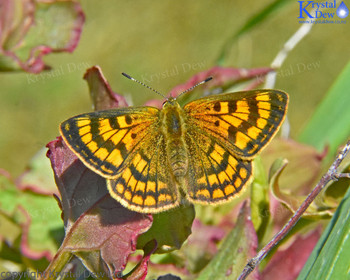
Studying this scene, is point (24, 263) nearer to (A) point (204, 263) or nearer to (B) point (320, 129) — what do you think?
(A) point (204, 263)

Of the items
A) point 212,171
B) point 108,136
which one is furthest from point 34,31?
point 212,171

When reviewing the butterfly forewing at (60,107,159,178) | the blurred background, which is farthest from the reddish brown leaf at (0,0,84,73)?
the blurred background

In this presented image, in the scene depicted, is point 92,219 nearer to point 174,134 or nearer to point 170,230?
point 170,230

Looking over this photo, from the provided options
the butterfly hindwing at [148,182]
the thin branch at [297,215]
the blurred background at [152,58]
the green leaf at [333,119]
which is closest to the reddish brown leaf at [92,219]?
the butterfly hindwing at [148,182]

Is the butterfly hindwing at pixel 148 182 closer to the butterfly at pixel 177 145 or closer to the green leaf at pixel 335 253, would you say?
the butterfly at pixel 177 145

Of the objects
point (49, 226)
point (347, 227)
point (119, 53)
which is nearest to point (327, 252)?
point (347, 227)

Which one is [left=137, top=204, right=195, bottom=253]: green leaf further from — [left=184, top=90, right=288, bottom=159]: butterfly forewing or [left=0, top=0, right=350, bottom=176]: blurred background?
[left=0, top=0, right=350, bottom=176]: blurred background
